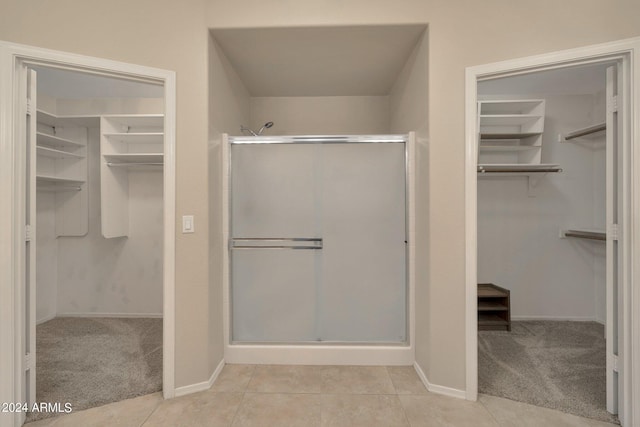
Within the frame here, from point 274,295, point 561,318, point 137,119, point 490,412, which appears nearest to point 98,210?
point 137,119

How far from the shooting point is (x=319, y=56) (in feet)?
8.20

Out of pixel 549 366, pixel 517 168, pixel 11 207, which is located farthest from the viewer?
pixel 517 168

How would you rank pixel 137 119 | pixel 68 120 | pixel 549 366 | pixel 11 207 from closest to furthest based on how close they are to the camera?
pixel 11 207 → pixel 549 366 → pixel 137 119 → pixel 68 120

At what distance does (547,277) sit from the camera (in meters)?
3.33

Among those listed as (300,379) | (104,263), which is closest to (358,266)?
(300,379)

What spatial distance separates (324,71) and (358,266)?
69.5 inches

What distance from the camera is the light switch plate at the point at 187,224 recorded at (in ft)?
6.70

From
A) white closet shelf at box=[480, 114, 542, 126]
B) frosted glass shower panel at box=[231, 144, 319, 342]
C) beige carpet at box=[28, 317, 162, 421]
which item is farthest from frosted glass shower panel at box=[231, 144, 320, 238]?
white closet shelf at box=[480, 114, 542, 126]

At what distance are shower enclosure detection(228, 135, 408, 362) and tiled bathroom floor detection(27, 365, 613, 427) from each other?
37 centimetres

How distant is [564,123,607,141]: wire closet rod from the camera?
9.02ft

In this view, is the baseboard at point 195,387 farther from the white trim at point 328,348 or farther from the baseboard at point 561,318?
the baseboard at point 561,318

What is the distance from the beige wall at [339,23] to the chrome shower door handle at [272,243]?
0.40m

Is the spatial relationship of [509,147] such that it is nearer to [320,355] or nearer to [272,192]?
[272,192]

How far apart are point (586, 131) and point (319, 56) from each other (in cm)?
262
